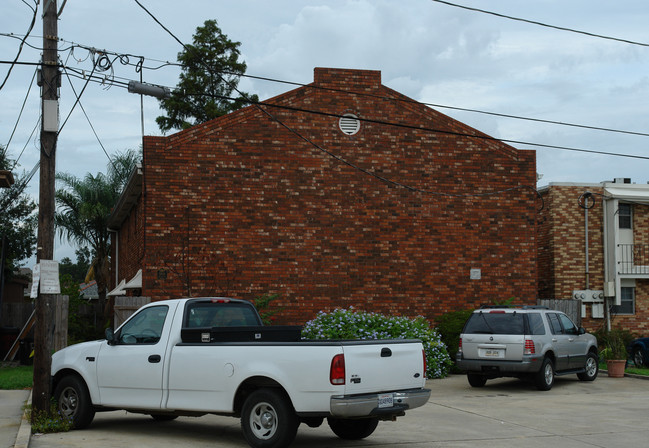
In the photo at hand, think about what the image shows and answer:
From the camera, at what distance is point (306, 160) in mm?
21562

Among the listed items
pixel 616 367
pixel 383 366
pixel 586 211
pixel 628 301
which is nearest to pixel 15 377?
pixel 383 366

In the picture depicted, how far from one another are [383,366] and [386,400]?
0.39 meters

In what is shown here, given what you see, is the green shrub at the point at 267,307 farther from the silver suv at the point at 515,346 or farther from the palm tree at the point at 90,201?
the palm tree at the point at 90,201

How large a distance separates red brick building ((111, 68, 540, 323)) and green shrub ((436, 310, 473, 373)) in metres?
0.71

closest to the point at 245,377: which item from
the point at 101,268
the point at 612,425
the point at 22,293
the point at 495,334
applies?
the point at 612,425

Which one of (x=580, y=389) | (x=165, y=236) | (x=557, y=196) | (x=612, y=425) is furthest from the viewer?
(x=557, y=196)

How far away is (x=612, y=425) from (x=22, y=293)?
3866cm

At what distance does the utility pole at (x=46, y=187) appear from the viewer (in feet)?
37.8

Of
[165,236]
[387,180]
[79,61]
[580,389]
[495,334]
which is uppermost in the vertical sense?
[79,61]

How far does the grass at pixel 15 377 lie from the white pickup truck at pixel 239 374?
6.48 meters

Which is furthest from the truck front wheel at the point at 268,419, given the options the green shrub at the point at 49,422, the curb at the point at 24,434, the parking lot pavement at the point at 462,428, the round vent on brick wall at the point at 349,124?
the round vent on brick wall at the point at 349,124

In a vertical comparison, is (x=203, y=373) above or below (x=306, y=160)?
below

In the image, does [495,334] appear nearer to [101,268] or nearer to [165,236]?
[165,236]

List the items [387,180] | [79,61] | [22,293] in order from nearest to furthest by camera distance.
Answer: [79,61] < [387,180] < [22,293]
